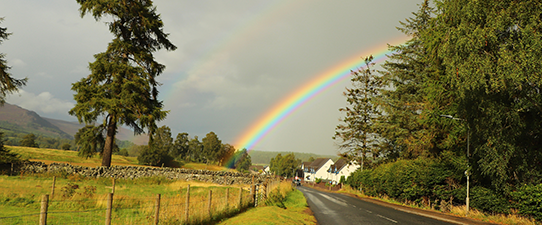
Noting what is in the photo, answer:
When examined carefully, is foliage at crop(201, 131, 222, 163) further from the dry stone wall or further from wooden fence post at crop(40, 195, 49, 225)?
wooden fence post at crop(40, 195, 49, 225)

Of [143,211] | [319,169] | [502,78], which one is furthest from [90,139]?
[319,169]

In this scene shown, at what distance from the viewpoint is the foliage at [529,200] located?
48.8 feet

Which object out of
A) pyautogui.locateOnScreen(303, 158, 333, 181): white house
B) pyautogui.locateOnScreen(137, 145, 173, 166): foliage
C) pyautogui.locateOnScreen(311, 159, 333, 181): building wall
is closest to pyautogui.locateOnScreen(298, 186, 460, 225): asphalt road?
pyautogui.locateOnScreen(137, 145, 173, 166): foliage

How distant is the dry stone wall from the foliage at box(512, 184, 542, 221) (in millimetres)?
29768

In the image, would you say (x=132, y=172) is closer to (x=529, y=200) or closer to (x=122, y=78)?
(x=122, y=78)

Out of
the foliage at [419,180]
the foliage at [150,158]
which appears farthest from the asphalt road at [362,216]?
the foliage at [150,158]

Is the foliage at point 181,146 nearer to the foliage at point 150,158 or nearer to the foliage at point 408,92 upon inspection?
the foliage at point 150,158

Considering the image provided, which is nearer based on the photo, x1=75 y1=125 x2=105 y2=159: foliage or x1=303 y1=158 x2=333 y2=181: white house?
x1=75 y1=125 x2=105 y2=159: foliage

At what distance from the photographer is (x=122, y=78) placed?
28453 millimetres

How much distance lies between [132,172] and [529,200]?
32.4 m

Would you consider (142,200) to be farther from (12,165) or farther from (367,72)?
(367,72)

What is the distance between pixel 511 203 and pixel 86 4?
3582 cm

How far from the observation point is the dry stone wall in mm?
27500

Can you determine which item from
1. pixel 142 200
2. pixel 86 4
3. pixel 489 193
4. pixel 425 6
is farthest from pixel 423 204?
pixel 86 4
